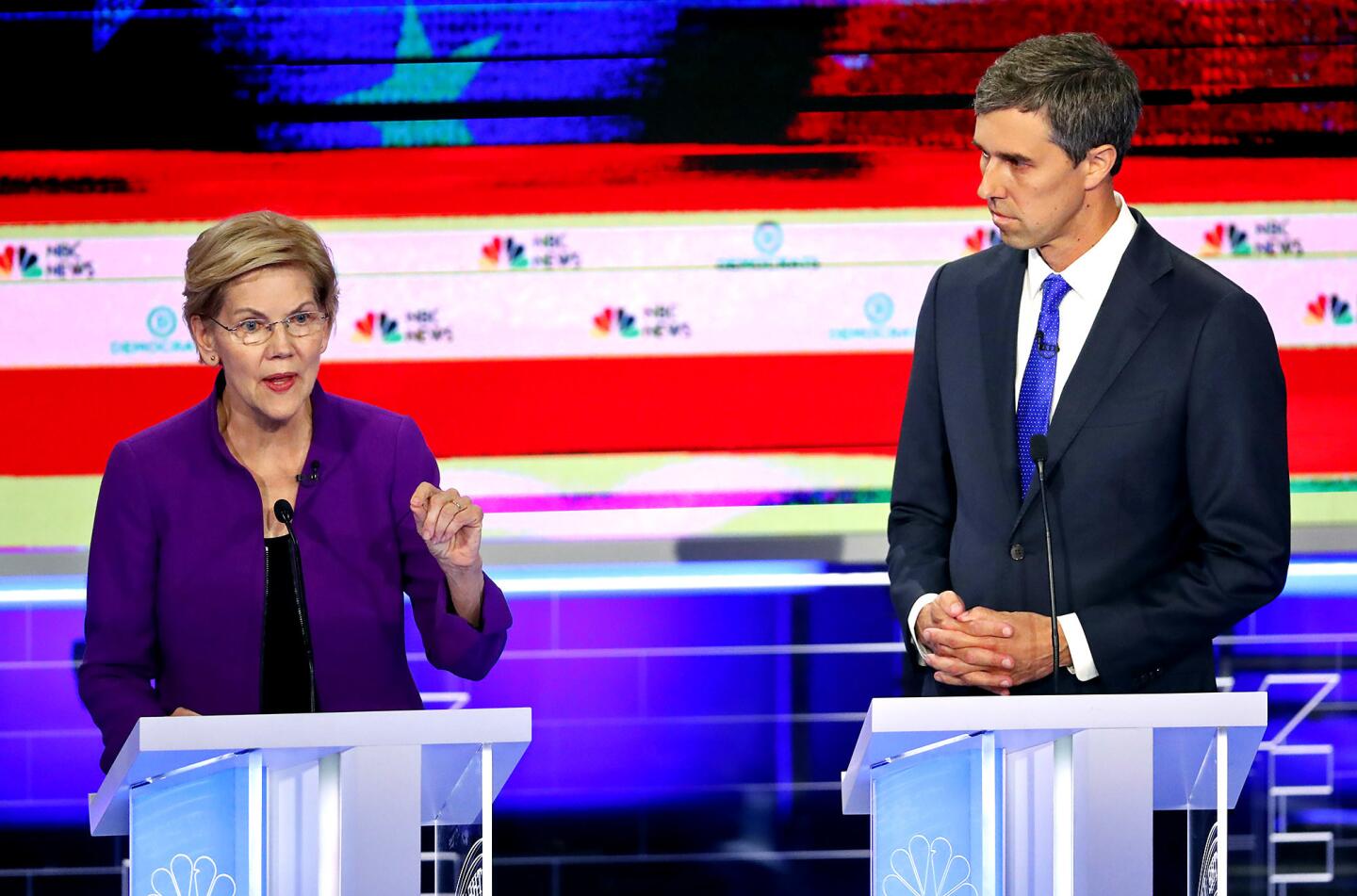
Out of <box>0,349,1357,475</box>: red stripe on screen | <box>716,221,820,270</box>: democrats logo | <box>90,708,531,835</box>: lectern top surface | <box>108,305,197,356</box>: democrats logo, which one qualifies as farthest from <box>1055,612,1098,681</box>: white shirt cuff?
<box>108,305,197,356</box>: democrats logo

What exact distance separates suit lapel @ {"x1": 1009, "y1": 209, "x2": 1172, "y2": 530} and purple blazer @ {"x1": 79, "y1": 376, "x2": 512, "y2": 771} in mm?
806

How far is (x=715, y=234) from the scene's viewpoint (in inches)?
162

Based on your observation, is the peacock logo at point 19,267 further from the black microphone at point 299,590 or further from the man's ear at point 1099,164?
the man's ear at point 1099,164

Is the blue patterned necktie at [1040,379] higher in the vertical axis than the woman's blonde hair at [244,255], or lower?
lower

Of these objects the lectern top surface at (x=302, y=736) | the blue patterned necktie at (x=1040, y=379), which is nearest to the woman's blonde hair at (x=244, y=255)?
the lectern top surface at (x=302, y=736)

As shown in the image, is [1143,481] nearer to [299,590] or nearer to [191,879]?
[299,590]

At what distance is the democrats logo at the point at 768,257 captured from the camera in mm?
4109

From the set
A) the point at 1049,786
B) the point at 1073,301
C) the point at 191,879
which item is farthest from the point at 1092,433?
the point at 191,879

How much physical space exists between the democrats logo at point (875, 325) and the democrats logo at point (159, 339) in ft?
4.82

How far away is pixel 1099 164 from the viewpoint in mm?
2535

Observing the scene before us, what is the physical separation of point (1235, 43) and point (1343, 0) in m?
0.27

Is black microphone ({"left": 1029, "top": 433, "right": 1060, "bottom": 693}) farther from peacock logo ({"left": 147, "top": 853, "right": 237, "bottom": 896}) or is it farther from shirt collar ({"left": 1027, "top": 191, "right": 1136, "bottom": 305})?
peacock logo ({"left": 147, "top": 853, "right": 237, "bottom": 896})

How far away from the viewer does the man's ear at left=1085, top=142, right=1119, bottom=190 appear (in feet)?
8.29

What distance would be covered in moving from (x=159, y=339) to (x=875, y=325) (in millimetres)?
1617
